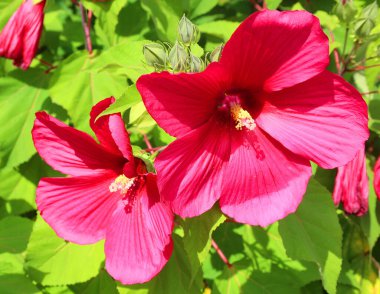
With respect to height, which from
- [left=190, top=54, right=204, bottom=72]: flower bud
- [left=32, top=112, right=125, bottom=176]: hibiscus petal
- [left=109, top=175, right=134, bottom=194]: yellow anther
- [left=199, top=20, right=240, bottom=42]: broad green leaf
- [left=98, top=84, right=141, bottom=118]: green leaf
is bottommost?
[left=109, top=175, right=134, bottom=194]: yellow anther

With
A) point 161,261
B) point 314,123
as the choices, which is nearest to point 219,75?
point 314,123

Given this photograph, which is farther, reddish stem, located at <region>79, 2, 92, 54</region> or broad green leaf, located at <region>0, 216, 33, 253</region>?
reddish stem, located at <region>79, 2, 92, 54</region>

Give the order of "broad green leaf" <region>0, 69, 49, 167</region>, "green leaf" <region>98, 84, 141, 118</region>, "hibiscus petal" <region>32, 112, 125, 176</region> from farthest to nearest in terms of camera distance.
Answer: "broad green leaf" <region>0, 69, 49, 167</region>, "hibiscus petal" <region>32, 112, 125, 176</region>, "green leaf" <region>98, 84, 141, 118</region>

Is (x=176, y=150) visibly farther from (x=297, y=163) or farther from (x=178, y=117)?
(x=297, y=163)

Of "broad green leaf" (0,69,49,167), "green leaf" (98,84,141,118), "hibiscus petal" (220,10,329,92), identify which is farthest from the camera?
"broad green leaf" (0,69,49,167)

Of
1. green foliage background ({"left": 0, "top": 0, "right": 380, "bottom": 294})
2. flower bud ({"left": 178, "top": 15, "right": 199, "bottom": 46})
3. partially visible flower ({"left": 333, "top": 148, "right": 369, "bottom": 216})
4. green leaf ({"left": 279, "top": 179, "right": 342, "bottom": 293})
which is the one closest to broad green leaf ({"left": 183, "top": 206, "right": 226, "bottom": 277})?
green foliage background ({"left": 0, "top": 0, "right": 380, "bottom": 294})

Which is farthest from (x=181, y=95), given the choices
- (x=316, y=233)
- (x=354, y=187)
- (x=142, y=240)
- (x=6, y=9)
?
(x=6, y=9)

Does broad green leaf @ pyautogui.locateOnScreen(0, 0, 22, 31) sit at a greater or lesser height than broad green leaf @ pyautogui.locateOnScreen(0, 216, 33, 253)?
greater

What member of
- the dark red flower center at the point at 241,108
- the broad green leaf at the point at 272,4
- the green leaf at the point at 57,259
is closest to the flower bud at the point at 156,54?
the dark red flower center at the point at 241,108

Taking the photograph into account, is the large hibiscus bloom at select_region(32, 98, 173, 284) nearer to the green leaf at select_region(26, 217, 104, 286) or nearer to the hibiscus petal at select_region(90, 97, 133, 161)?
the hibiscus petal at select_region(90, 97, 133, 161)
